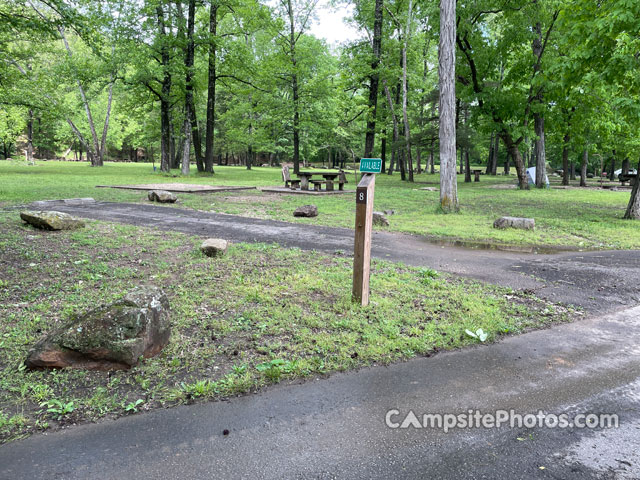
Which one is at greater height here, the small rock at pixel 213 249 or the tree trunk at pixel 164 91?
the tree trunk at pixel 164 91

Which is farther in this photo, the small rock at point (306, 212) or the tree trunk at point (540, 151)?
the tree trunk at point (540, 151)

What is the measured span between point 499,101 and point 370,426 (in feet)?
59.6

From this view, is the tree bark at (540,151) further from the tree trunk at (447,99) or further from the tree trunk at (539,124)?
the tree trunk at (447,99)

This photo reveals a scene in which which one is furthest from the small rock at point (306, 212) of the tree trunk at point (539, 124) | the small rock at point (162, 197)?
the tree trunk at point (539, 124)

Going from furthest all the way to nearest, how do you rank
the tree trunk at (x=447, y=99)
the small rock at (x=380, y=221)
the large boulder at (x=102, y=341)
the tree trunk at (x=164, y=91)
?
the tree trunk at (x=164, y=91), the tree trunk at (x=447, y=99), the small rock at (x=380, y=221), the large boulder at (x=102, y=341)

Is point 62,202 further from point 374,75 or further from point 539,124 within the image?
point 539,124

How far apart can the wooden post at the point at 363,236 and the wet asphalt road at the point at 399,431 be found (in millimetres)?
1086

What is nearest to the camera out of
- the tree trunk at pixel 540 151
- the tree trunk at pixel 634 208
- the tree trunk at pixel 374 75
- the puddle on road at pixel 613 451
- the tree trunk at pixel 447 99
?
the puddle on road at pixel 613 451

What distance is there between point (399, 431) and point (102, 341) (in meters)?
2.02

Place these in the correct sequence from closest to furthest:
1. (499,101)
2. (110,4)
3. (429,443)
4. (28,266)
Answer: (429,443)
(28,266)
(499,101)
(110,4)

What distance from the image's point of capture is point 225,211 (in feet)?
33.6

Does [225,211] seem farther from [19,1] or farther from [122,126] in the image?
[122,126]

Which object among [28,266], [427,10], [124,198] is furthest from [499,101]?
[28,266]

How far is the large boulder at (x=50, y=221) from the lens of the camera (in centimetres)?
688
